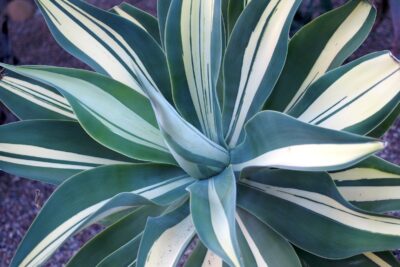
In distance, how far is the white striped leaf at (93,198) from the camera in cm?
55

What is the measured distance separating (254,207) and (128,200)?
0.18 m

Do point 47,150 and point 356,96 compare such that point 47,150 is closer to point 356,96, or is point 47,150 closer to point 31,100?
point 31,100

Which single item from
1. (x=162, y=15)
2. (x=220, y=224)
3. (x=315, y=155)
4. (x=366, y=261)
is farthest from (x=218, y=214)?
(x=162, y=15)

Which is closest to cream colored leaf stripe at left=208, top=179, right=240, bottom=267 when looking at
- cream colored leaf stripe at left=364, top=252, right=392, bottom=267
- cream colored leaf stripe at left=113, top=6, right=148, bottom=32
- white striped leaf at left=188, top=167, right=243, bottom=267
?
white striped leaf at left=188, top=167, right=243, bottom=267

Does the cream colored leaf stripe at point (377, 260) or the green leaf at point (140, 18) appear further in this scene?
the green leaf at point (140, 18)

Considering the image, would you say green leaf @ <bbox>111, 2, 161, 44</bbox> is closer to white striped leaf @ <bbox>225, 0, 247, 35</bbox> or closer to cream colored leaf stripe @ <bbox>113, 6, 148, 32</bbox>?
cream colored leaf stripe @ <bbox>113, 6, 148, 32</bbox>

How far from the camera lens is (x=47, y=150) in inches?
27.4

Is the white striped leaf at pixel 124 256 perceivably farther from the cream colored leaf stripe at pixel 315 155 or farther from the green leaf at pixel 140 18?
the green leaf at pixel 140 18

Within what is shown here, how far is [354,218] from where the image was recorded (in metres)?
0.58

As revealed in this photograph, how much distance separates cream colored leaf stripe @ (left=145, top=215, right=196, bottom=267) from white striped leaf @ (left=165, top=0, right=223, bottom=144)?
0.13 m

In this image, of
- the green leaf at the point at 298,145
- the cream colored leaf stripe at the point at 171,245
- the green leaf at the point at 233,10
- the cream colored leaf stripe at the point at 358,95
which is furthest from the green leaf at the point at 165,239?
the green leaf at the point at 233,10

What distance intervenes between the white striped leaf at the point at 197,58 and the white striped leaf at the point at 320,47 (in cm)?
9

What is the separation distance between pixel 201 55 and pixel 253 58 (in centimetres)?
7

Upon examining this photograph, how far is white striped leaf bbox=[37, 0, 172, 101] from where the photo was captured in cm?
71
